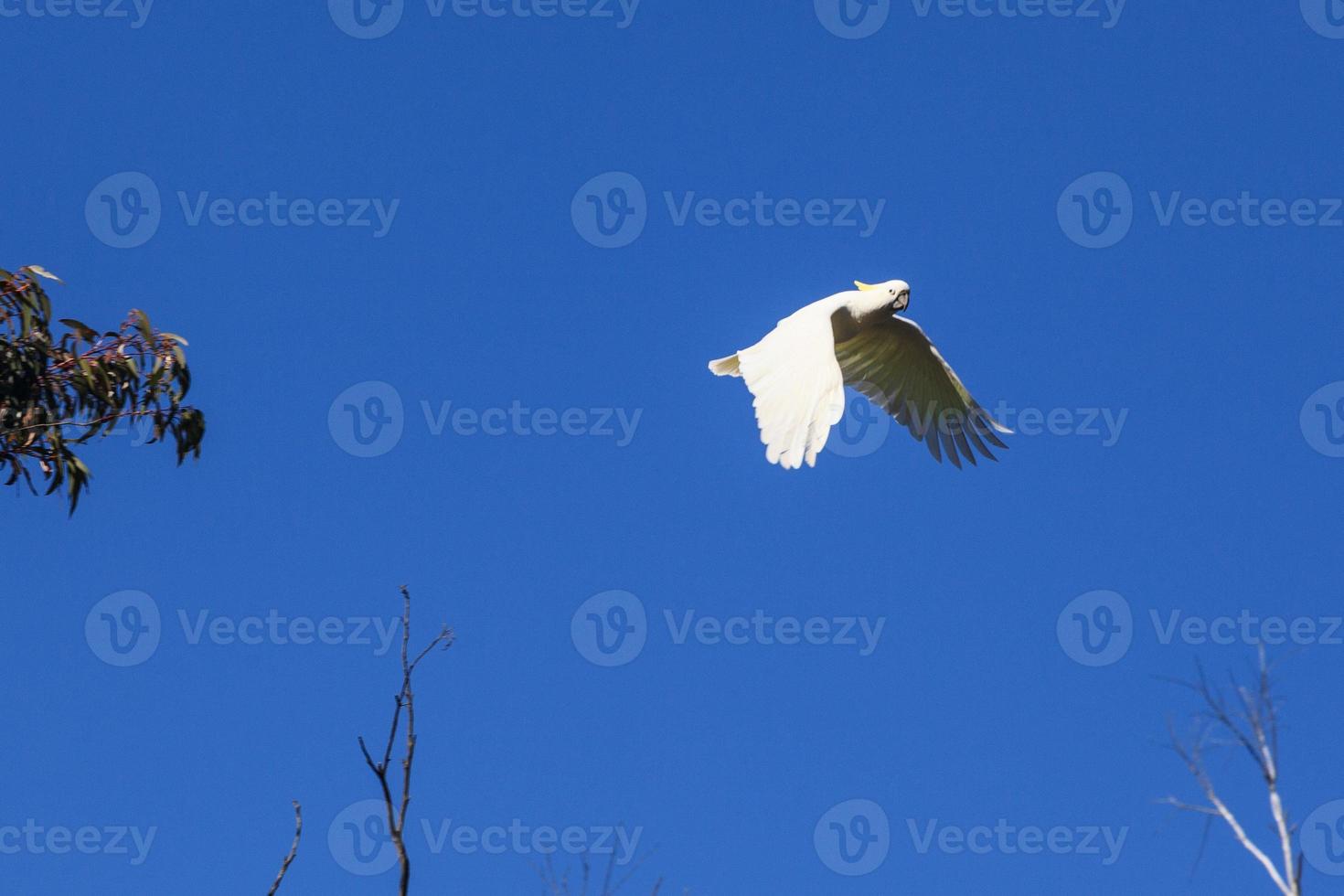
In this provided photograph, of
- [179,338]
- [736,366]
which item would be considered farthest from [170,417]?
[736,366]

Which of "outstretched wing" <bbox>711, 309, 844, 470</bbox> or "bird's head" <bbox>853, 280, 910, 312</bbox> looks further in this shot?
"bird's head" <bbox>853, 280, 910, 312</bbox>

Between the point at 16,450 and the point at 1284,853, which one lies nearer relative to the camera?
the point at 1284,853

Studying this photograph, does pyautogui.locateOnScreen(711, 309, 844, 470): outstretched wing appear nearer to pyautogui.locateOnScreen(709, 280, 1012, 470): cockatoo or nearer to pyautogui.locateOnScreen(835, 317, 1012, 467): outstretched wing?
pyautogui.locateOnScreen(709, 280, 1012, 470): cockatoo

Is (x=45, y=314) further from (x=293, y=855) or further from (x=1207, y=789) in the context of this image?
(x=1207, y=789)

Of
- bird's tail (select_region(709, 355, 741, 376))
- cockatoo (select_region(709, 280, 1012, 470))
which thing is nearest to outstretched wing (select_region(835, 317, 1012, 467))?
cockatoo (select_region(709, 280, 1012, 470))

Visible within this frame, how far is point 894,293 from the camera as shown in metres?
8.38

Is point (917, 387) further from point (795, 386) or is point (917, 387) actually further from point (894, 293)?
point (795, 386)

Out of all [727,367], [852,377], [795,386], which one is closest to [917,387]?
[852,377]

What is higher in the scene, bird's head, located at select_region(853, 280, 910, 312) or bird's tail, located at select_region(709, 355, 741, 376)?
bird's head, located at select_region(853, 280, 910, 312)

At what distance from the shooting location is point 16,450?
6.99 metres

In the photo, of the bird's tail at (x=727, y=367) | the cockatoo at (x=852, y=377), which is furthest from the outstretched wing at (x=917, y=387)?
the bird's tail at (x=727, y=367)

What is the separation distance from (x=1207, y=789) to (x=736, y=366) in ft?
14.9

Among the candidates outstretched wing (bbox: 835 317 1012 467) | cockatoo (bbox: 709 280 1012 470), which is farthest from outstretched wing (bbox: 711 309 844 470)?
outstretched wing (bbox: 835 317 1012 467)

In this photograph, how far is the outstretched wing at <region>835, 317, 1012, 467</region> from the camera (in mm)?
8906
